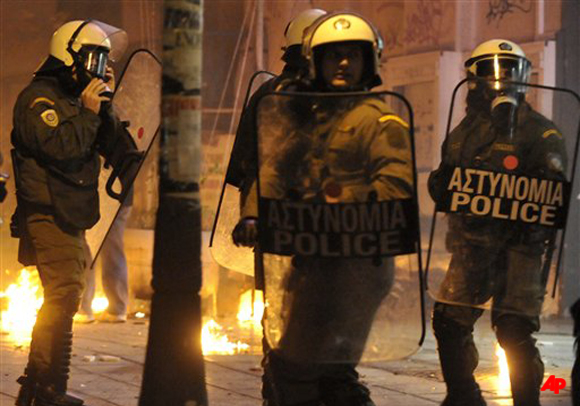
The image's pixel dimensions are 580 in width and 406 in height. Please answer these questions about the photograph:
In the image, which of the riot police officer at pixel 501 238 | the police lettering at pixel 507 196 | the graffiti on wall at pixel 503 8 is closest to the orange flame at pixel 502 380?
the riot police officer at pixel 501 238

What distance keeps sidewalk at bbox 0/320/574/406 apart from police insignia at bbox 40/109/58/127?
1542 mm

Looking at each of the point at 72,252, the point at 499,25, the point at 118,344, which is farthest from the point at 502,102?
the point at 499,25

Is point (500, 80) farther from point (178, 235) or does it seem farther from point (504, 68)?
point (178, 235)

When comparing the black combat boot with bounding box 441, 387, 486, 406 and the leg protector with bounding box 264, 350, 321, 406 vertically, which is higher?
the leg protector with bounding box 264, 350, 321, 406

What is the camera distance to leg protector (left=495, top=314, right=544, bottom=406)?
689 cm

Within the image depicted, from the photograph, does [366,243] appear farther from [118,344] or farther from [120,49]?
[118,344]

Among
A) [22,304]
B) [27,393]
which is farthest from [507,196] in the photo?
[22,304]

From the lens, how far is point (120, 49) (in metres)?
8.12

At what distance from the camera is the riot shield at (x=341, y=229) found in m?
5.71

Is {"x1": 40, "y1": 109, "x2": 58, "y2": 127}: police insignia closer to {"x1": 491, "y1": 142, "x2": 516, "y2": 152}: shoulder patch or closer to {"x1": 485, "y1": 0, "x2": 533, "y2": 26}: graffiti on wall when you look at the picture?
{"x1": 491, "y1": 142, "x2": 516, "y2": 152}: shoulder patch

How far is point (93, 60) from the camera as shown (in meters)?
7.50

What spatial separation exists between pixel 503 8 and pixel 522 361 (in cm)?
705

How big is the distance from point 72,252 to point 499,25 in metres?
7.08

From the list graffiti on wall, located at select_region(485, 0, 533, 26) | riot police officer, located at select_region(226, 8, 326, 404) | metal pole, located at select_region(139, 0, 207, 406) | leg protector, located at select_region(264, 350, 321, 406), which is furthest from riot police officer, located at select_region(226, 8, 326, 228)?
graffiti on wall, located at select_region(485, 0, 533, 26)
